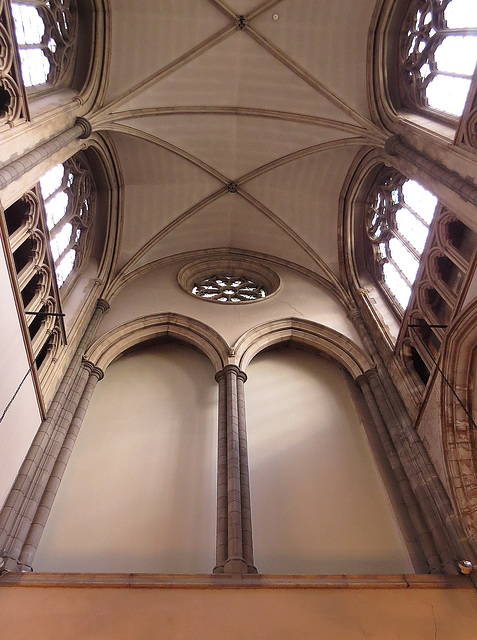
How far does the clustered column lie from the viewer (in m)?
5.71

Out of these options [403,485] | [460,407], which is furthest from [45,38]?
[403,485]

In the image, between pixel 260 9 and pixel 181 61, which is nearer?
pixel 260 9

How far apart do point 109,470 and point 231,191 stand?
8.30m

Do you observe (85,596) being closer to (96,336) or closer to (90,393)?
(90,393)

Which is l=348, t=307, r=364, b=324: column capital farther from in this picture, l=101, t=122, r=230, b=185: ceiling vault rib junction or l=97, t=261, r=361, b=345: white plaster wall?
l=101, t=122, r=230, b=185: ceiling vault rib junction

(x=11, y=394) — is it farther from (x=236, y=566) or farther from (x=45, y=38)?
(x=45, y=38)

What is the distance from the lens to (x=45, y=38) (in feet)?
27.7

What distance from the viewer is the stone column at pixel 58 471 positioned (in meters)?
5.72

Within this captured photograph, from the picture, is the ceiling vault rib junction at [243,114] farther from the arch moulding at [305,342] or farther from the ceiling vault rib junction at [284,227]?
the arch moulding at [305,342]

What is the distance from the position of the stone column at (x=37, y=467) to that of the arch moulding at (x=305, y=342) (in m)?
3.07

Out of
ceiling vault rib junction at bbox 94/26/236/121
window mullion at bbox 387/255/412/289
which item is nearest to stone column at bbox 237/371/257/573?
window mullion at bbox 387/255/412/289

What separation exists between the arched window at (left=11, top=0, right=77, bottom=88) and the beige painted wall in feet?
A: 24.2

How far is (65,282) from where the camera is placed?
32.4 feet

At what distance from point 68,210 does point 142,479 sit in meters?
5.91
